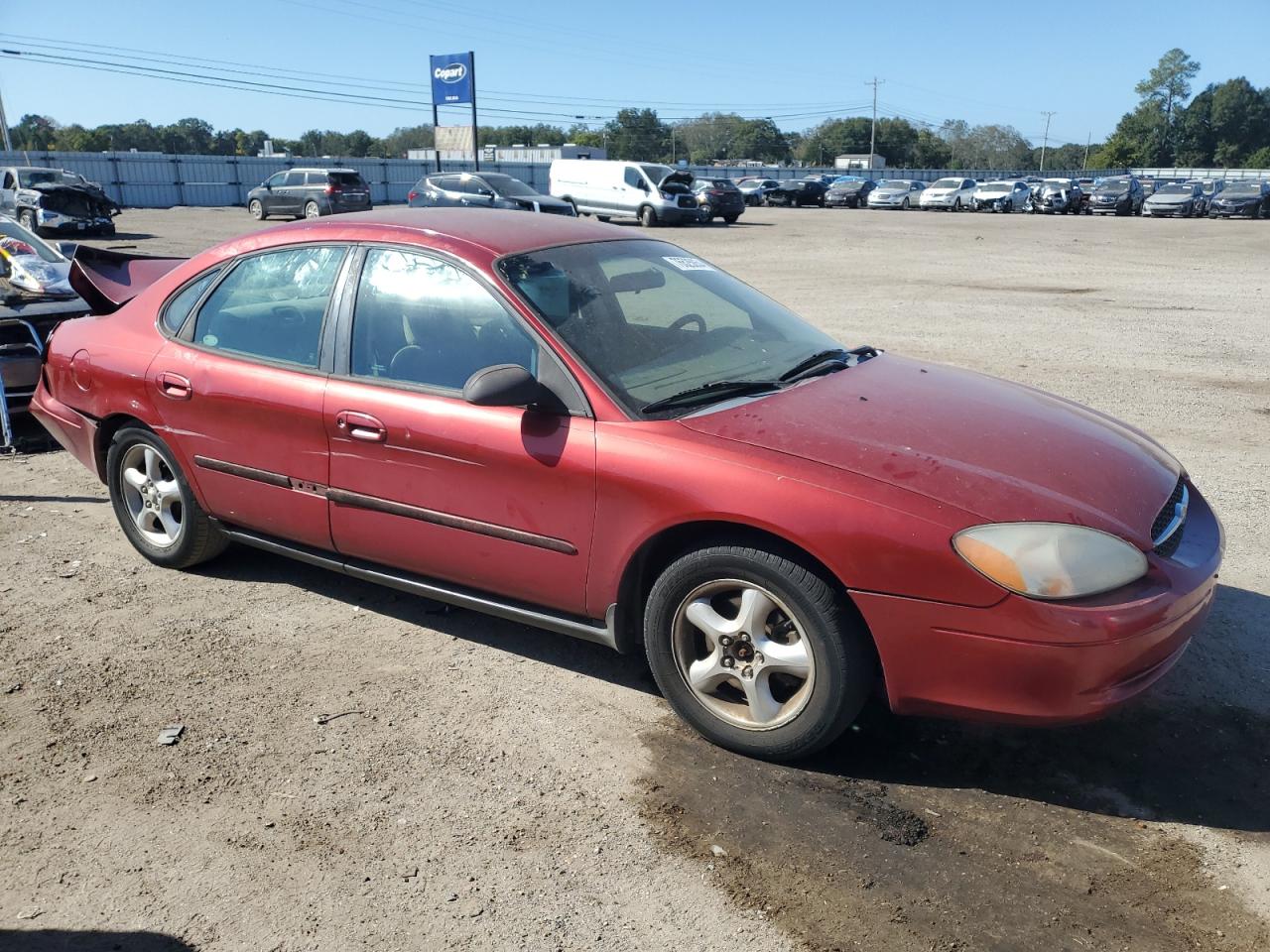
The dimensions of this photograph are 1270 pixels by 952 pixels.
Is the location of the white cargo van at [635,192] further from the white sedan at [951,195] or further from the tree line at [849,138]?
the tree line at [849,138]

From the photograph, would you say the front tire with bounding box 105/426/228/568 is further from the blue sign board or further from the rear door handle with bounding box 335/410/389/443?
the blue sign board

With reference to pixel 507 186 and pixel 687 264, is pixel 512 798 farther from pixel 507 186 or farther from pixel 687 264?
Result: pixel 507 186

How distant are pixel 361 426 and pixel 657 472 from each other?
1.26 m

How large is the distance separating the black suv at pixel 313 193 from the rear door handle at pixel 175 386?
2919cm

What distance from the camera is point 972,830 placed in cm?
291

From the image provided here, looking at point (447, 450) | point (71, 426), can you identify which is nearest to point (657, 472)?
point (447, 450)

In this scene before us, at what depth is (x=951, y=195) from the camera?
1877 inches

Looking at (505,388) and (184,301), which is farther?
(184,301)

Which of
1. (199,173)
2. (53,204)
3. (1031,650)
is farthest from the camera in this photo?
(199,173)

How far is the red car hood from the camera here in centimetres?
298

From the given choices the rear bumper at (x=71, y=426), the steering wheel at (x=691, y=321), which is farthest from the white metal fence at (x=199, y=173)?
the steering wheel at (x=691, y=321)

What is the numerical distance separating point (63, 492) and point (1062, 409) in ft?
18.1

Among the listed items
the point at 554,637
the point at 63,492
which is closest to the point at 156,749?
the point at 554,637

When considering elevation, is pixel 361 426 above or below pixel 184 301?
below
